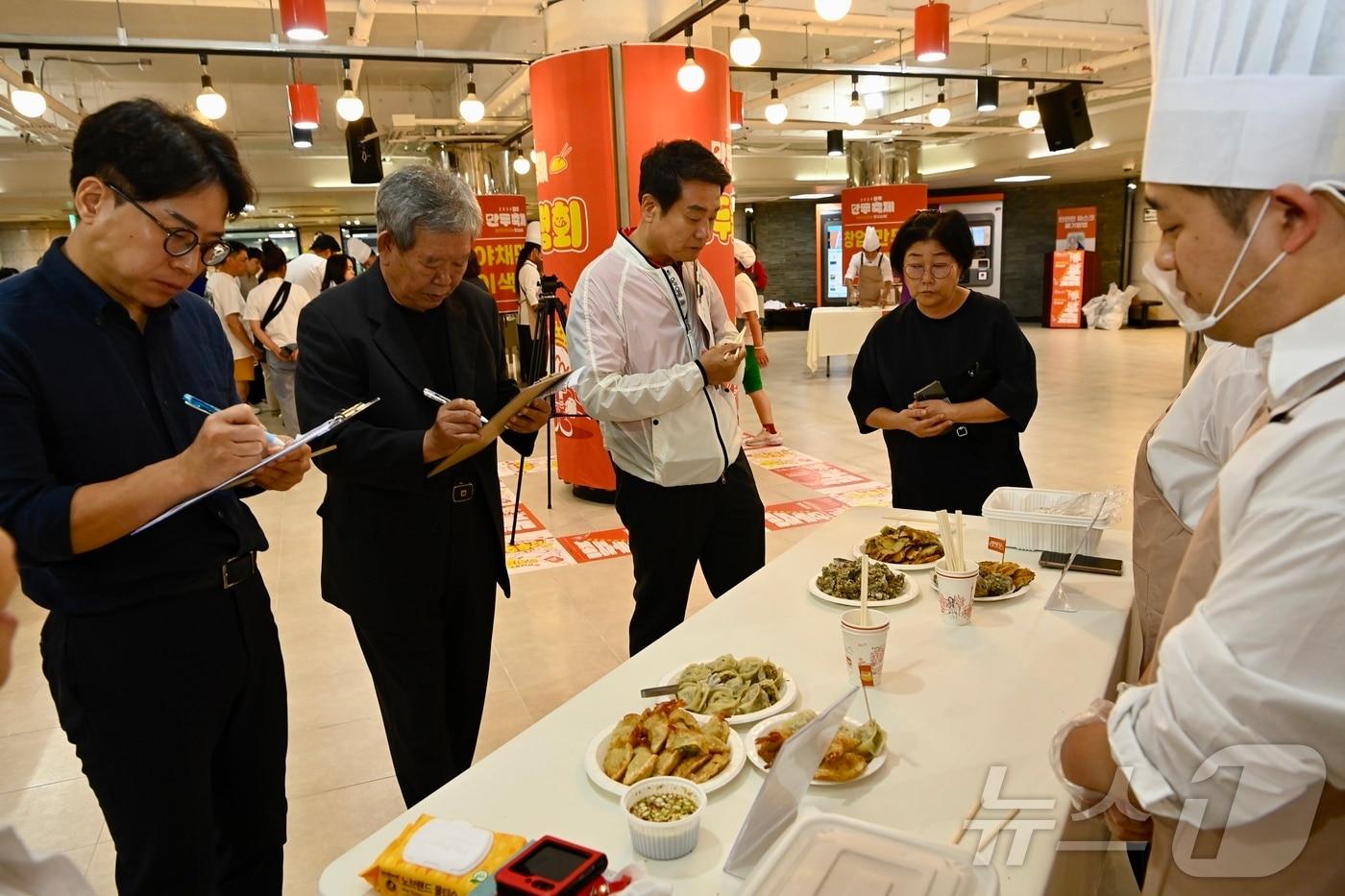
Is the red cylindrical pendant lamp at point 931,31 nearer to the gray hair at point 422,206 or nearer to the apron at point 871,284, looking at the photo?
the gray hair at point 422,206

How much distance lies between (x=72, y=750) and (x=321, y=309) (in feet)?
7.07

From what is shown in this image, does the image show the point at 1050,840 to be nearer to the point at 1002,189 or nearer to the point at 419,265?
the point at 419,265

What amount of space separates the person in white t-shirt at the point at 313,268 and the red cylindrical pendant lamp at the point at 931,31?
17.5 feet

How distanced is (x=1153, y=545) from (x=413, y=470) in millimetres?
1539

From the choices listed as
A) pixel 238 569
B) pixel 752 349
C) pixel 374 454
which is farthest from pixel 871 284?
pixel 238 569

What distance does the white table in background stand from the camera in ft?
3.96

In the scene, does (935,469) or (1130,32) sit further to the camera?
(1130,32)

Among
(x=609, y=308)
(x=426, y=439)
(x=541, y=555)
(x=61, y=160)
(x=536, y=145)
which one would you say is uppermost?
(x=61, y=160)

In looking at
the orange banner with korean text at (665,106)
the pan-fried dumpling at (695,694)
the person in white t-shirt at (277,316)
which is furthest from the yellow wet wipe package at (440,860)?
the person in white t-shirt at (277,316)

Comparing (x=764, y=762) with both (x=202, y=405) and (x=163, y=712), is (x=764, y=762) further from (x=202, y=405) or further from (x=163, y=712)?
(x=202, y=405)

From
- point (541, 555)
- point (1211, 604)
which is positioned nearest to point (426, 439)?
point (1211, 604)

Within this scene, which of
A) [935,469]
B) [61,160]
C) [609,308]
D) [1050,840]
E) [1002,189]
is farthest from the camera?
[1002,189]

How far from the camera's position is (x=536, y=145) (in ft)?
18.5

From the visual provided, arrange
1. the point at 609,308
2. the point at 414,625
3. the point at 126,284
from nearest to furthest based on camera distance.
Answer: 1. the point at 126,284
2. the point at 414,625
3. the point at 609,308
